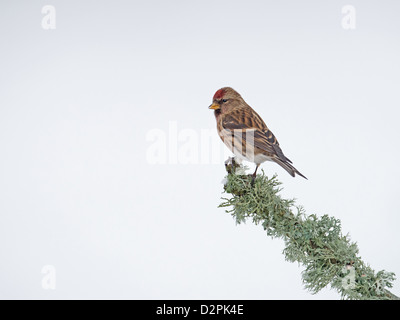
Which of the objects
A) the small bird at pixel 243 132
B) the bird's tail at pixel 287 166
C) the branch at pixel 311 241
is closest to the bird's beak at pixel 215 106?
the small bird at pixel 243 132

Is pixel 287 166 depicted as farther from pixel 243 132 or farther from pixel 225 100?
pixel 225 100

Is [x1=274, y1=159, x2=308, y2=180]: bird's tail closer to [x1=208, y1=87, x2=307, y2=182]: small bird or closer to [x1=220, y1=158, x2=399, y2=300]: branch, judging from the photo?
[x1=208, y1=87, x2=307, y2=182]: small bird

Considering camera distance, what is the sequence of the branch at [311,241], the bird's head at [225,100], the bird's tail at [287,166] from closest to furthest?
1. the branch at [311,241]
2. the bird's tail at [287,166]
3. the bird's head at [225,100]

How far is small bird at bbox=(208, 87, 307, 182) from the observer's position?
1.56m

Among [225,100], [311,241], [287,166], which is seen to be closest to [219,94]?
[225,100]

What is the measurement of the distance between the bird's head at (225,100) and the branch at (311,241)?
56 cm

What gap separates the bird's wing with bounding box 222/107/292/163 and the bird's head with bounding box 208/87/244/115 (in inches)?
1.4

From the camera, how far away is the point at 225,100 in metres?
1.75

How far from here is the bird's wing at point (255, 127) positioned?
1.56m

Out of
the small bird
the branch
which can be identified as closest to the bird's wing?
the small bird

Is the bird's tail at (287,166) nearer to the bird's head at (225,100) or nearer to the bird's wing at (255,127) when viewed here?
the bird's wing at (255,127)

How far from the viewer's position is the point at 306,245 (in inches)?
44.6

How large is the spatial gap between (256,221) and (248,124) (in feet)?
1.92
